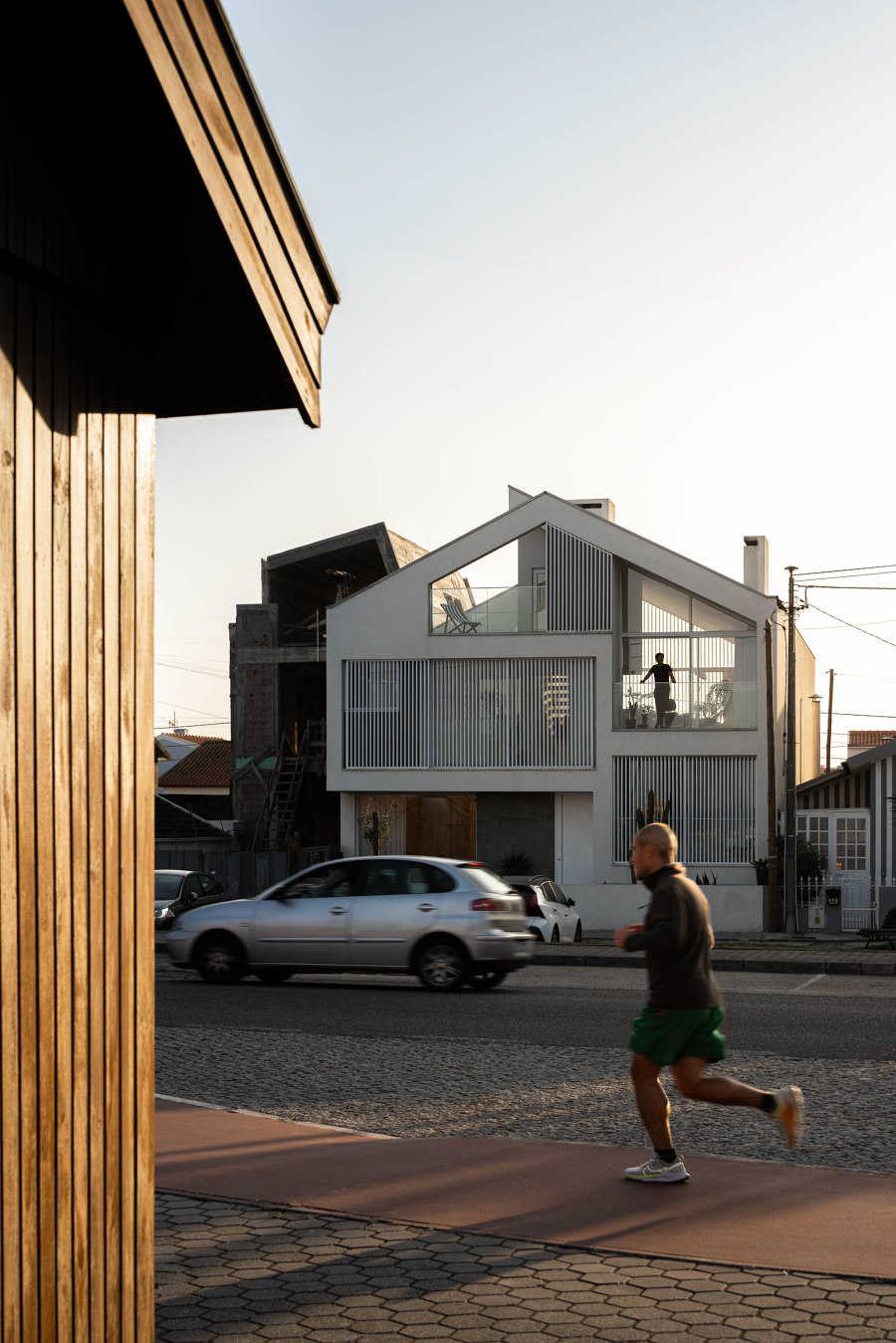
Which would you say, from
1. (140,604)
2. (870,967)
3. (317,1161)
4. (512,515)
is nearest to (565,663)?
(512,515)

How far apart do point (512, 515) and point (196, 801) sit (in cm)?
2181

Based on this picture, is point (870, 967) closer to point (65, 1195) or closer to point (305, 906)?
point (305, 906)

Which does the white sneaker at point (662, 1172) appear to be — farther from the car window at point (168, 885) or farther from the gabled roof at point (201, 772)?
the gabled roof at point (201, 772)

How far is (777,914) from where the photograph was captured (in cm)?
3344

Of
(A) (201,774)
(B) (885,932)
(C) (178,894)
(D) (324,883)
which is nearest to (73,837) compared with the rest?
(D) (324,883)

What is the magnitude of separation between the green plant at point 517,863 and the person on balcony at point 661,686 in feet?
15.0

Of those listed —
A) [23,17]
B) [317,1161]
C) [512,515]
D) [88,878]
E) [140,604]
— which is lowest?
[317,1161]

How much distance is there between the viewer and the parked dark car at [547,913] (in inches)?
1016

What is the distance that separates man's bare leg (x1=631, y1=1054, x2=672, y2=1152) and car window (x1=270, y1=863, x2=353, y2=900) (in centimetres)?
1051

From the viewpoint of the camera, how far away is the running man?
6.79 meters

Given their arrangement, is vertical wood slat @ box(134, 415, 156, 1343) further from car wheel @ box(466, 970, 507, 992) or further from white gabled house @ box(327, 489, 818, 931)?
white gabled house @ box(327, 489, 818, 931)

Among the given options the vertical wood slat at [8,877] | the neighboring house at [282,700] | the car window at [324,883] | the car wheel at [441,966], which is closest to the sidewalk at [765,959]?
the car wheel at [441,966]

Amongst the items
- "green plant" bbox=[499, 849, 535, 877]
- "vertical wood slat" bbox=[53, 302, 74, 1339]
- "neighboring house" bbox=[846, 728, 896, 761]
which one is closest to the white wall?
"green plant" bbox=[499, 849, 535, 877]

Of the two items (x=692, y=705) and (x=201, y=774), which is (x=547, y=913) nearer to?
(x=692, y=705)
